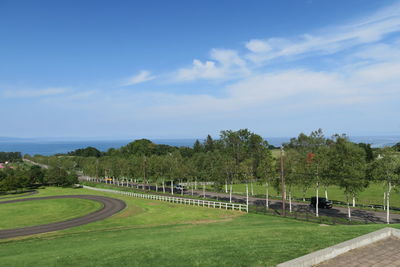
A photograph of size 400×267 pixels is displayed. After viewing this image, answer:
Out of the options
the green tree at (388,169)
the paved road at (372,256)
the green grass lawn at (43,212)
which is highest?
the green tree at (388,169)

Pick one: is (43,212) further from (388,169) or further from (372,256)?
(388,169)

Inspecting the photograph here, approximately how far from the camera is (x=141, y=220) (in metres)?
37.1

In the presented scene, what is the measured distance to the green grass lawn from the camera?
3900 cm

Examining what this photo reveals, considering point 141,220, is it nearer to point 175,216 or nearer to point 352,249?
point 175,216

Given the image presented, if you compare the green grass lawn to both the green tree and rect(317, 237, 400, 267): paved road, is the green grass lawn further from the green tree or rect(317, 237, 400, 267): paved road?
the green tree

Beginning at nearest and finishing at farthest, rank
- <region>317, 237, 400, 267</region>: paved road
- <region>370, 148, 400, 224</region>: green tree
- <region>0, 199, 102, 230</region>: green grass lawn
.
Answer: <region>317, 237, 400, 267</region>: paved road
<region>370, 148, 400, 224</region>: green tree
<region>0, 199, 102, 230</region>: green grass lawn

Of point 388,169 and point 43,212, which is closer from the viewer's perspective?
point 388,169

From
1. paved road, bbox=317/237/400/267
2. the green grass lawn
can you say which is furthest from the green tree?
the green grass lawn

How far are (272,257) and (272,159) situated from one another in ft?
125

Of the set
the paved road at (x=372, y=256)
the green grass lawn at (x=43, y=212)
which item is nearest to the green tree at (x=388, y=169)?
the paved road at (x=372, y=256)

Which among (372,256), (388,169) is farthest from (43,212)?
(388,169)

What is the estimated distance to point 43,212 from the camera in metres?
46.7

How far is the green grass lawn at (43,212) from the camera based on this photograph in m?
39.0

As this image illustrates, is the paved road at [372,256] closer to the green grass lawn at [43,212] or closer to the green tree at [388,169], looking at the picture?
the green tree at [388,169]
